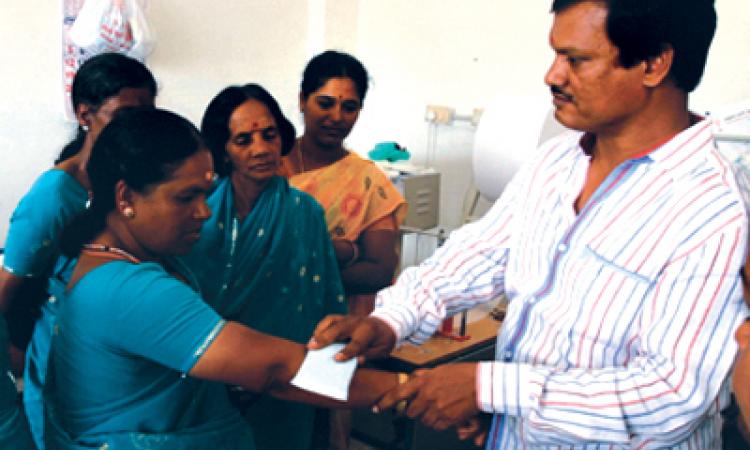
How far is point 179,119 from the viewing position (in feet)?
4.47

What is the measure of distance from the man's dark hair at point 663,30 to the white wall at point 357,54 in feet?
6.48

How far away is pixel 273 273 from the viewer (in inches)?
76.7

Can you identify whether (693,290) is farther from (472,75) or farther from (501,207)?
(472,75)

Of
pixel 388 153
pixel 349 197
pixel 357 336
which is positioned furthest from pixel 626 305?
pixel 388 153

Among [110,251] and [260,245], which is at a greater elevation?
[110,251]

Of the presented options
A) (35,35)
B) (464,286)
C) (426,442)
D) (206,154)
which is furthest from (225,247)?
(35,35)

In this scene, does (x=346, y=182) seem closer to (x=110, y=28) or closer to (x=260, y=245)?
(x=260, y=245)

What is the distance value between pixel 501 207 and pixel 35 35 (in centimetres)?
255

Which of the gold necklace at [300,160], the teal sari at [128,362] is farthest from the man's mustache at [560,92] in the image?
the gold necklace at [300,160]

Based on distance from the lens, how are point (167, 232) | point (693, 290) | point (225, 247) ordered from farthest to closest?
point (225, 247) → point (167, 232) → point (693, 290)

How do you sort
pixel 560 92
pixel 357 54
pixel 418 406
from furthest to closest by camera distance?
pixel 357 54
pixel 418 406
pixel 560 92

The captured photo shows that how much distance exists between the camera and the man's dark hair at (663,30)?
1032mm

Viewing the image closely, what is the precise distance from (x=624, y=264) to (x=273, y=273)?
1101 mm

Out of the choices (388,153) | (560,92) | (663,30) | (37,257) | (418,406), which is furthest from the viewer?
(388,153)
